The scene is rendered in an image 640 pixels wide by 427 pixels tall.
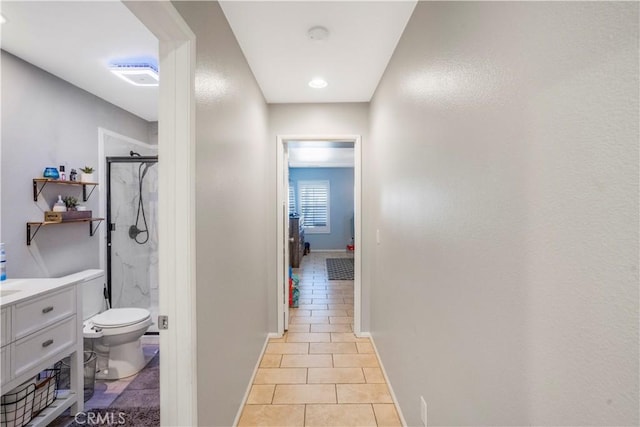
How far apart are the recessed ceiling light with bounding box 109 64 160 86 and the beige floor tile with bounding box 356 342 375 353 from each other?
118 inches

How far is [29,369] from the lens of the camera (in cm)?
152

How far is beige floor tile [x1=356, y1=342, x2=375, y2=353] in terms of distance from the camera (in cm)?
272

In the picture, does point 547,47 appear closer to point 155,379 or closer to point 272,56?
point 272,56

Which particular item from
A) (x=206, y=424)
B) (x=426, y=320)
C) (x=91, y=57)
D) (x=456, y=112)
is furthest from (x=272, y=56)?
(x=206, y=424)

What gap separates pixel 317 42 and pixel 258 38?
1.23 feet

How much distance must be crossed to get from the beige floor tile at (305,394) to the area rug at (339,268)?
10.8 feet

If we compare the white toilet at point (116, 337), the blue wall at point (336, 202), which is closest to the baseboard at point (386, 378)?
the white toilet at point (116, 337)

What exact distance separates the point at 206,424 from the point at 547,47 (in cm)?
186

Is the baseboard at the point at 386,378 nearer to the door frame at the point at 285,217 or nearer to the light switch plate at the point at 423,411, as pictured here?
the door frame at the point at 285,217

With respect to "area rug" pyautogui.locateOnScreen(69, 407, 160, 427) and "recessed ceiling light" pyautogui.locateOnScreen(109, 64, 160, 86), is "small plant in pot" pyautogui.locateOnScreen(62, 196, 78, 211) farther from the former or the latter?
"area rug" pyautogui.locateOnScreen(69, 407, 160, 427)

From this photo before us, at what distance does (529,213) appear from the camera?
694mm

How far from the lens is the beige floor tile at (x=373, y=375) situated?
→ 226cm

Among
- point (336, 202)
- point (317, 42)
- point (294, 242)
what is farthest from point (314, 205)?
point (317, 42)

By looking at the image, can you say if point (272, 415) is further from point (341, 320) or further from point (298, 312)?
point (298, 312)
